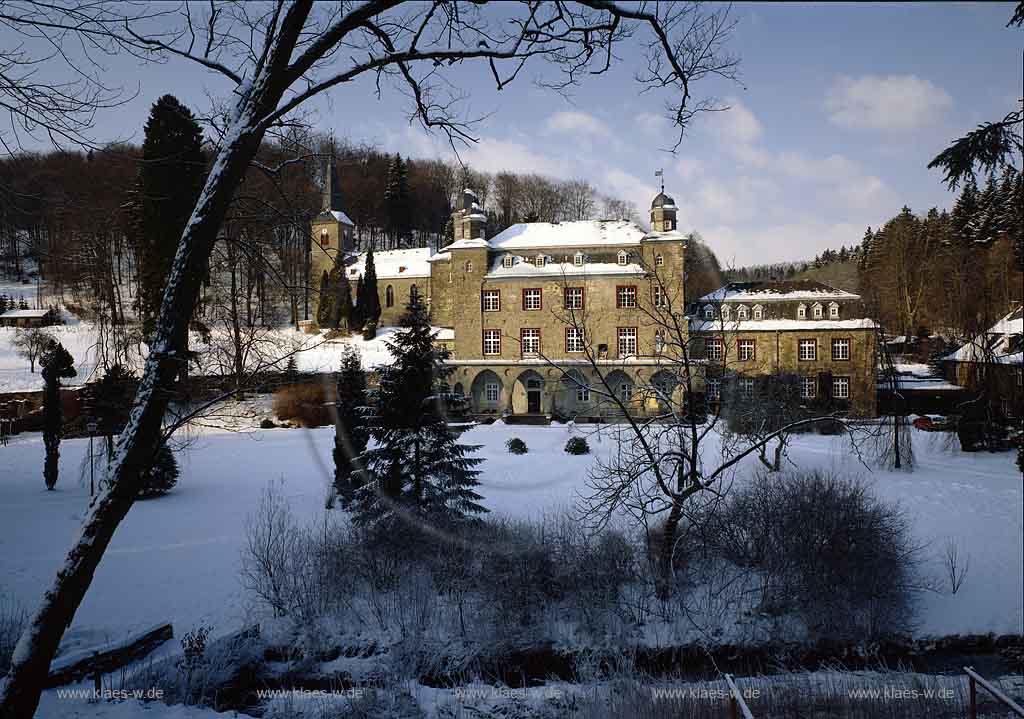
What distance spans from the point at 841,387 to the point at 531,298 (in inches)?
605

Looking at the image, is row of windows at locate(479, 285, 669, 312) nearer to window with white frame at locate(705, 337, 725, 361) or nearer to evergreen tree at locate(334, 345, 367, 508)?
window with white frame at locate(705, 337, 725, 361)

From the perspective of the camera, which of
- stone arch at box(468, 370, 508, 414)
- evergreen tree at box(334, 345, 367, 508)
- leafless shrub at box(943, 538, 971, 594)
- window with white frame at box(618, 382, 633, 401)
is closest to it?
window with white frame at box(618, 382, 633, 401)

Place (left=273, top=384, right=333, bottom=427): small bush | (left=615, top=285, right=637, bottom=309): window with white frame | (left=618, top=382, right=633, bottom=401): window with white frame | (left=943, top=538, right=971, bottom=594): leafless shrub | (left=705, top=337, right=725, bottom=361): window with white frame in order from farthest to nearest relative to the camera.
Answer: (left=615, top=285, right=637, bottom=309): window with white frame
(left=273, top=384, right=333, bottom=427): small bush
(left=943, top=538, right=971, bottom=594): leafless shrub
(left=618, top=382, right=633, bottom=401): window with white frame
(left=705, top=337, right=725, bottom=361): window with white frame

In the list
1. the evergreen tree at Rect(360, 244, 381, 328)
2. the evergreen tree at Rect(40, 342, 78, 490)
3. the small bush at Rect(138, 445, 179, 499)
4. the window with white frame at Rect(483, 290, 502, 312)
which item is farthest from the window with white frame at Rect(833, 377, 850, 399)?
the evergreen tree at Rect(40, 342, 78, 490)

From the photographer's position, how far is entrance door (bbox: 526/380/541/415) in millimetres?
28297

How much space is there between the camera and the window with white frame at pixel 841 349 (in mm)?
25750

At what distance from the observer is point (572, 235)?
2925 cm

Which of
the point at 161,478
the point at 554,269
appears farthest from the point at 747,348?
the point at 161,478

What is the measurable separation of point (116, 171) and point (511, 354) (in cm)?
2320

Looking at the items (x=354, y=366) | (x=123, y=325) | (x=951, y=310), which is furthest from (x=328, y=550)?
(x=951, y=310)

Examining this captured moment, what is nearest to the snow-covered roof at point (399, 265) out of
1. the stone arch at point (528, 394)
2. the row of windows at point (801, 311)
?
the stone arch at point (528, 394)

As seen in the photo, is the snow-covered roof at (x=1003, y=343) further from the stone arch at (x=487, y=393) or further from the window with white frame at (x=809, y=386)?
the stone arch at (x=487, y=393)

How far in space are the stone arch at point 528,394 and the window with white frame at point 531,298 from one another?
3.45m

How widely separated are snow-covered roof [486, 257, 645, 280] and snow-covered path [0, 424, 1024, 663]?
1284 centimetres
